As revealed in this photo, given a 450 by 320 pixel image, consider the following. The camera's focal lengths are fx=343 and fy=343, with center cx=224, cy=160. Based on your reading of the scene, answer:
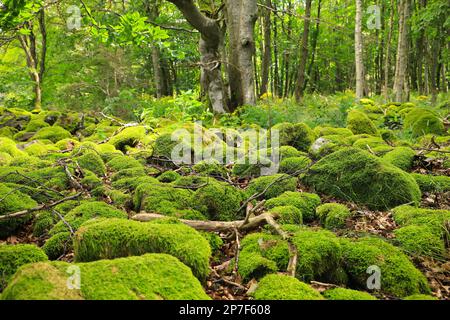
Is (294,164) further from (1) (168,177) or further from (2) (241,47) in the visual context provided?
(2) (241,47)

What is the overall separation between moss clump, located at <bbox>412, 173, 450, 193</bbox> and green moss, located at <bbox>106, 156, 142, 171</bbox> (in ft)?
12.6

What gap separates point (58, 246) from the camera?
2861 millimetres

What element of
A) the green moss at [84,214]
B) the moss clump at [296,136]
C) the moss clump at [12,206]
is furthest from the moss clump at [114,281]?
A: the moss clump at [296,136]

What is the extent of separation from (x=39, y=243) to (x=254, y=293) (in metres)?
2.17

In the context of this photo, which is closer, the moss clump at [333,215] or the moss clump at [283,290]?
the moss clump at [283,290]

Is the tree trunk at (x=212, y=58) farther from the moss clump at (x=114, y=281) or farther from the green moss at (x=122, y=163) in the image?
the moss clump at (x=114, y=281)

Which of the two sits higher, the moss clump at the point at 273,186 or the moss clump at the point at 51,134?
the moss clump at the point at 51,134

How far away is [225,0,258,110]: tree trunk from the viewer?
8812 mm

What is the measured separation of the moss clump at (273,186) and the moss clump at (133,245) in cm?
178

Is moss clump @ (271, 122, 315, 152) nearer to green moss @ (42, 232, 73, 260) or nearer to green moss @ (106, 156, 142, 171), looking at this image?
green moss @ (106, 156, 142, 171)

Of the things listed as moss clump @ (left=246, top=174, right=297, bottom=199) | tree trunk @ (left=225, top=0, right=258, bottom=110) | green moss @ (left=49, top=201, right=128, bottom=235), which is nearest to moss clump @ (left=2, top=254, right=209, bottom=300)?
green moss @ (left=49, top=201, right=128, bottom=235)

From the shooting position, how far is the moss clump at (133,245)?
7.66 feet
